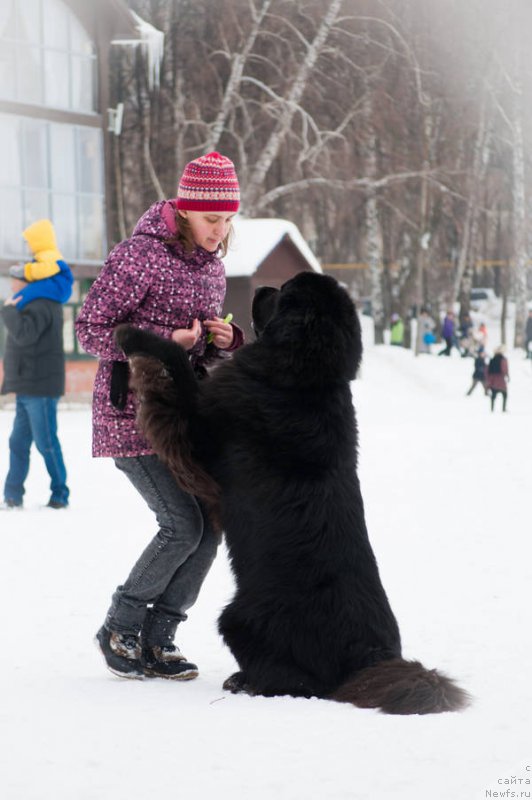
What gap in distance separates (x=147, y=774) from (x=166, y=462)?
1037mm

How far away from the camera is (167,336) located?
387 centimetres

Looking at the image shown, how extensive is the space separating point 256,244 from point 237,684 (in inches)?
681

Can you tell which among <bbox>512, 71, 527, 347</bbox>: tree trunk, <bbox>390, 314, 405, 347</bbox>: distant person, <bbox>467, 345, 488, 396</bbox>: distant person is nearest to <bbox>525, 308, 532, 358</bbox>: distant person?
<bbox>512, 71, 527, 347</bbox>: tree trunk

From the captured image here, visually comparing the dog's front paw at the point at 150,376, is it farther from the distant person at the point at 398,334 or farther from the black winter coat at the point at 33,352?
the distant person at the point at 398,334

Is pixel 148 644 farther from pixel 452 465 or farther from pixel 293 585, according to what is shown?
pixel 452 465

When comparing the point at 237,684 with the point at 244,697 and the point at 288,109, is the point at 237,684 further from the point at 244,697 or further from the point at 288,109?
the point at 288,109

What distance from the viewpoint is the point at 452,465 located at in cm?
1115

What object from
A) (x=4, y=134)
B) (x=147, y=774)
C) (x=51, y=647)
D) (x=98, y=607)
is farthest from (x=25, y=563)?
(x=4, y=134)

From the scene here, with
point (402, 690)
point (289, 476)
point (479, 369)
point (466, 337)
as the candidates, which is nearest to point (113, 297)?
point (289, 476)

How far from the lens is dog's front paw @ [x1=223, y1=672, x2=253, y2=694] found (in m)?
3.69

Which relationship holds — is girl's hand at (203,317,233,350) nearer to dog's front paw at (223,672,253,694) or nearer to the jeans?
dog's front paw at (223,672,253,694)

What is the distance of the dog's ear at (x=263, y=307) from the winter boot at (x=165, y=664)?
3.31 feet

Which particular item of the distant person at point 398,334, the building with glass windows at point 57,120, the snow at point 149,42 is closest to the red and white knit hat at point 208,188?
the building with glass windows at point 57,120

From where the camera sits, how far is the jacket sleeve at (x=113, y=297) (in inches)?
149
